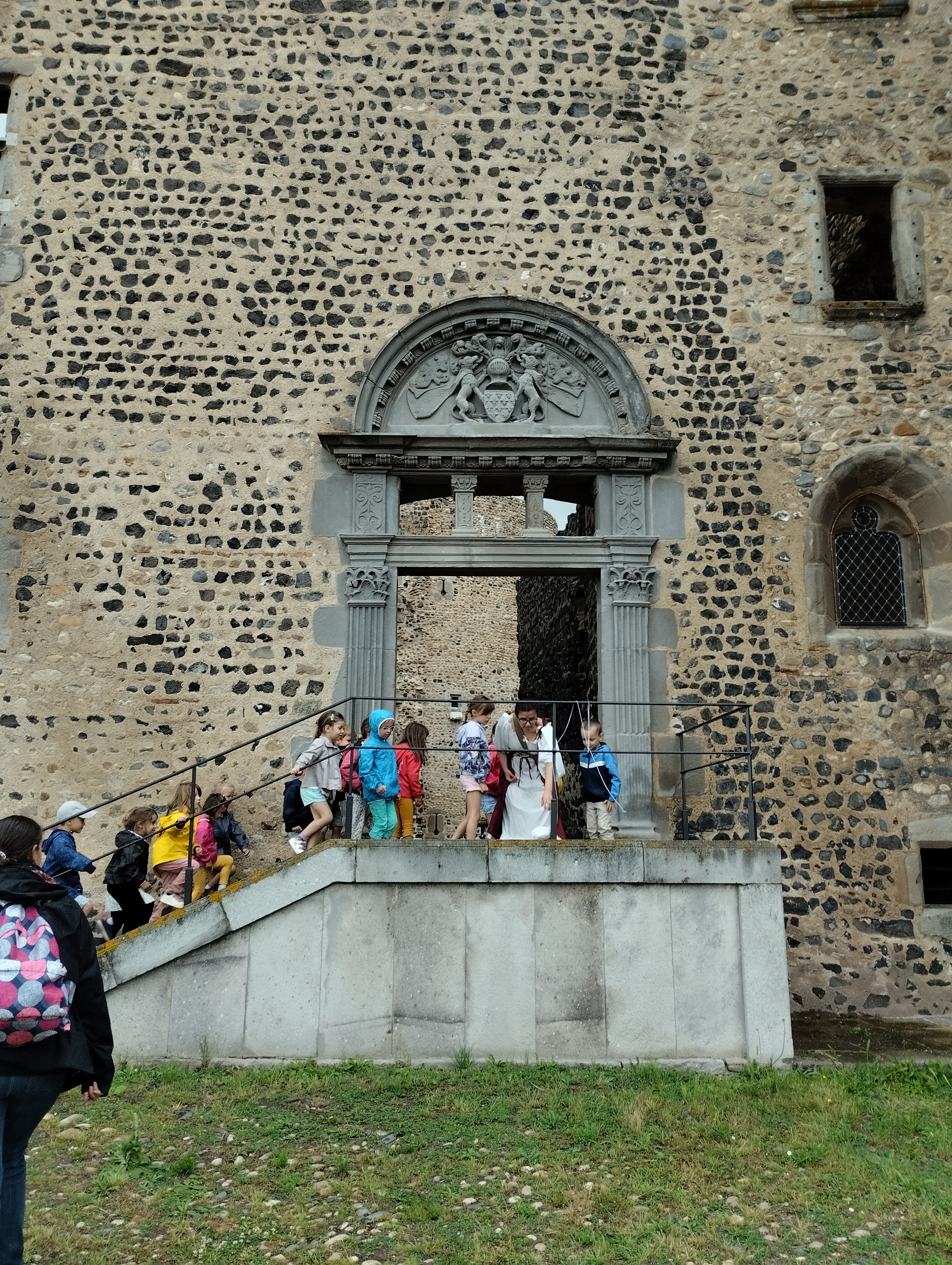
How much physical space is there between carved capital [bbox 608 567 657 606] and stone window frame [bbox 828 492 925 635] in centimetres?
175

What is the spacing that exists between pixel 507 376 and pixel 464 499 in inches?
48.3

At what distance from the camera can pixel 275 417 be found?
10.0 metres

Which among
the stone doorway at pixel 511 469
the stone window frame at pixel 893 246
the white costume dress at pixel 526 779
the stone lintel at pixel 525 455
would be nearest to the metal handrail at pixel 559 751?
the white costume dress at pixel 526 779

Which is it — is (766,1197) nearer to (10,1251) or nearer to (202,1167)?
(202,1167)

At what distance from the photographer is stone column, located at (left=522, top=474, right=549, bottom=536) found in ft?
33.1

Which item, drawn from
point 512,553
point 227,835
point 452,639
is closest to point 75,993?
point 227,835

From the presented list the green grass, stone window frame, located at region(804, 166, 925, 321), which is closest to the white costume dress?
the green grass

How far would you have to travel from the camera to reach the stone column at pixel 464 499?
393 inches

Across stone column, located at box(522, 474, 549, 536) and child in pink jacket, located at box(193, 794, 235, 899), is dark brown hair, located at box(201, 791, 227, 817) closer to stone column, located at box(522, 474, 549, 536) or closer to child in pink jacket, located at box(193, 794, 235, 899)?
Result: child in pink jacket, located at box(193, 794, 235, 899)

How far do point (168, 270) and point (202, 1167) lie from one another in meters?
7.80

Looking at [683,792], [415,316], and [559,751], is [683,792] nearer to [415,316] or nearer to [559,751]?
[559,751]

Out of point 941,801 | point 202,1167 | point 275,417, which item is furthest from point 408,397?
point 202,1167

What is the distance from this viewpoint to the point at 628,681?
962cm

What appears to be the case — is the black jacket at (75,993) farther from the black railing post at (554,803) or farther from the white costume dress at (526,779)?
the white costume dress at (526,779)
